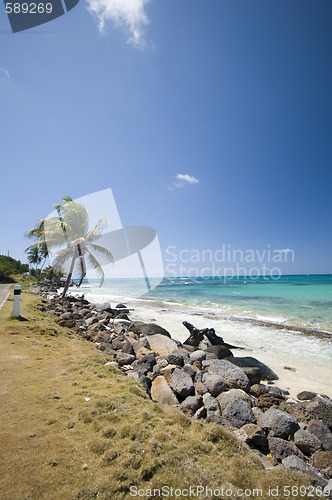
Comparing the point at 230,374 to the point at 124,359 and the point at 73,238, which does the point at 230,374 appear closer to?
the point at 124,359

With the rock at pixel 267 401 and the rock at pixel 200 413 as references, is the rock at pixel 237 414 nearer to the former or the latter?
the rock at pixel 200 413

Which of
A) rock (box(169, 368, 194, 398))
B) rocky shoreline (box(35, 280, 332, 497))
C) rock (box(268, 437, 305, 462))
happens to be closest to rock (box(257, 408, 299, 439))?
rocky shoreline (box(35, 280, 332, 497))

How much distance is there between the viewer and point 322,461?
3365mm

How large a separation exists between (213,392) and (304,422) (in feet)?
6.10

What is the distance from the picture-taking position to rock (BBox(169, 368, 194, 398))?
15.6 feet

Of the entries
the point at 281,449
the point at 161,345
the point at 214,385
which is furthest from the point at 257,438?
the point at 161,345

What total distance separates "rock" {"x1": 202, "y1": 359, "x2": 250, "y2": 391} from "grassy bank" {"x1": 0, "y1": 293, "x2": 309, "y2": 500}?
267 centimetres

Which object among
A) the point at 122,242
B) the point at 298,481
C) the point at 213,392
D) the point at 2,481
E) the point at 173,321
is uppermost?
the point at 122,242

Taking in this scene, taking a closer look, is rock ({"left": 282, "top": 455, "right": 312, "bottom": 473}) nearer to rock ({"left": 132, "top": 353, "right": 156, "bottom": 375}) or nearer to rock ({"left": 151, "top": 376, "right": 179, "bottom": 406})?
rock ({"left": 151, "top": 376, "right": 179, "bottom": 406})

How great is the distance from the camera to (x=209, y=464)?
269 centimetres

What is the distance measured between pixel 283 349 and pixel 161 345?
19.5ft

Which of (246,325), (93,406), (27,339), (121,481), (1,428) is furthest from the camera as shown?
(246,325)

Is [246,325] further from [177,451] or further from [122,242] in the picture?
[122,242]

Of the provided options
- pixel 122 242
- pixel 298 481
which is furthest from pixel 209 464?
pixel 122 242
